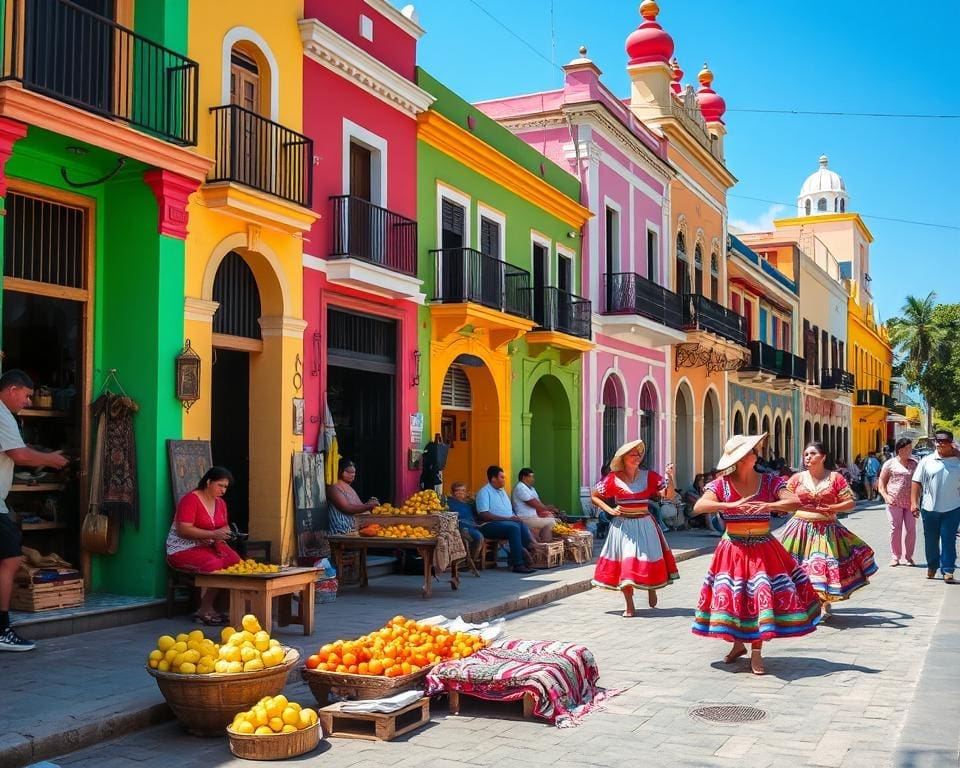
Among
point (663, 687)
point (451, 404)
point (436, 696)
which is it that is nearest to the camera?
point (436, 696)

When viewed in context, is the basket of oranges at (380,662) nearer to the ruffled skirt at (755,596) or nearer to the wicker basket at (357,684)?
the wicker basket at (357,684)

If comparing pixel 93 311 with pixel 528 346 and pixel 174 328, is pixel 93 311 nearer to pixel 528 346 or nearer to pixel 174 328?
pixel 174 328

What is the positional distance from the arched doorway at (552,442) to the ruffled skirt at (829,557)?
34.6 ft

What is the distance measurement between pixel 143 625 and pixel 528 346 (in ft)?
35.2

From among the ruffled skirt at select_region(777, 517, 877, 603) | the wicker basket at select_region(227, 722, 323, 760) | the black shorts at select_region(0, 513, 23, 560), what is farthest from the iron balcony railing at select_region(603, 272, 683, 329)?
the wicker basket at select_region(227, 722, 323, 760)

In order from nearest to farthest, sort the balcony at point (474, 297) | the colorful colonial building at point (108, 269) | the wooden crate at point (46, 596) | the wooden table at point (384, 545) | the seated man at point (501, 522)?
the wooden crate at point (46, 596)
the colorful colonial building at point (108, 269)
the wooden table at point (384, 545)
the seated man at point (501, 522)
the balcony at point (474, 297)

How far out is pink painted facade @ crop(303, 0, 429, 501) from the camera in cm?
1296

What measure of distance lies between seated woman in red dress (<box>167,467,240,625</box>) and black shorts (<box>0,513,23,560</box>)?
174 centimetres

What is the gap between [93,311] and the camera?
10227mm

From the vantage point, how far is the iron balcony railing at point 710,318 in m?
26.2

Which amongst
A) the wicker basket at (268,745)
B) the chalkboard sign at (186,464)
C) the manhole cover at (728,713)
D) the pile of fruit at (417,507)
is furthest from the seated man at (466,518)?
the wicker basket at (268,745)

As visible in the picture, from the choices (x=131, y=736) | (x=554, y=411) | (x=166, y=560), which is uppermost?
(x=554, y=411)

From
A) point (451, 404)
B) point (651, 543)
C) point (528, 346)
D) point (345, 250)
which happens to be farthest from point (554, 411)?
point (651, 543)

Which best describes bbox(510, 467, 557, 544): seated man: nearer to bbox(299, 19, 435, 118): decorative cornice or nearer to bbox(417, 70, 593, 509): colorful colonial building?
bbox(417, 70, 593, 509): colorful colonial building
